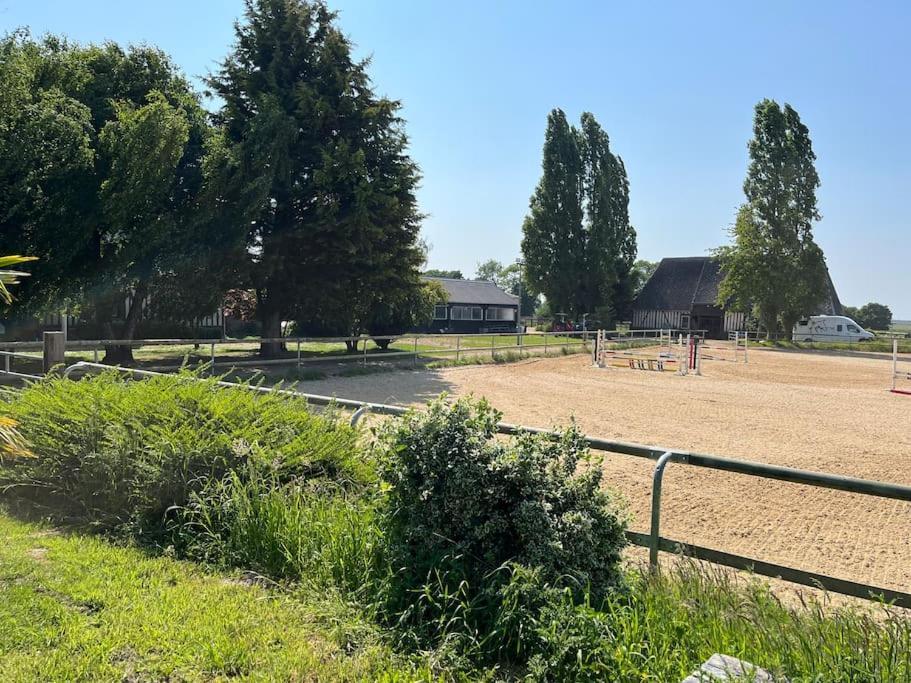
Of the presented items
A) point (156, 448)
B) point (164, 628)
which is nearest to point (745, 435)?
point (156, 448)

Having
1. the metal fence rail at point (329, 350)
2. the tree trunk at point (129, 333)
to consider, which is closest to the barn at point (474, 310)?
the metal fence rail at point (329, 350)

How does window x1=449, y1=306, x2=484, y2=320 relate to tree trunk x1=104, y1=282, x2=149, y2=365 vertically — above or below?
above

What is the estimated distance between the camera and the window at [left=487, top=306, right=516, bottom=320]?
5394 centimetres

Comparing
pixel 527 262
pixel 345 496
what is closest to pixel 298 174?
pixel 345 496

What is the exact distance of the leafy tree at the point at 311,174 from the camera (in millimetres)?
18359

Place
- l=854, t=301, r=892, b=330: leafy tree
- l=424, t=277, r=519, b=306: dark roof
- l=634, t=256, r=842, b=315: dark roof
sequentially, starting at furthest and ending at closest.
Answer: l=854, t=301, r=892, b=330: leafy tree, l=634, t=256, r=842, b=315: dark roof, l=424, t=277, r=519, b=306: dark roof

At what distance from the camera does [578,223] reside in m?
53.7

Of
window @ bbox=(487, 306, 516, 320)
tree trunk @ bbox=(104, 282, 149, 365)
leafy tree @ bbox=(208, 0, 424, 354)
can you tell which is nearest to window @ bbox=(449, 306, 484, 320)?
window @ bbox=(487, 306, 516, 320)

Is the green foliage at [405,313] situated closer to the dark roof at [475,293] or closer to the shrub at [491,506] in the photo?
the shrub at [491,506]

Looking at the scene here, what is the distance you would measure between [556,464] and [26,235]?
51.3 ft

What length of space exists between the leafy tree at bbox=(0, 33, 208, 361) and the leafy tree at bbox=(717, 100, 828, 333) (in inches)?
1516

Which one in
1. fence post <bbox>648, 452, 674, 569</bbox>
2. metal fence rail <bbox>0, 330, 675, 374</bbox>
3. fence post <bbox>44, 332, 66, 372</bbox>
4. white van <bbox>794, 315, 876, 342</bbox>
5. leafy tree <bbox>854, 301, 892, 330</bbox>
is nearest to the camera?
fence post <bbox>648, 452, 674, 569</bbox>

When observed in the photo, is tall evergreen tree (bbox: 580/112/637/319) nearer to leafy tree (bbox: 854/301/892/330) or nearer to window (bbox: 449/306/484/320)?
window (bbox: 449/306/484/320)

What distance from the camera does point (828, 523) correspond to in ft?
20.2
